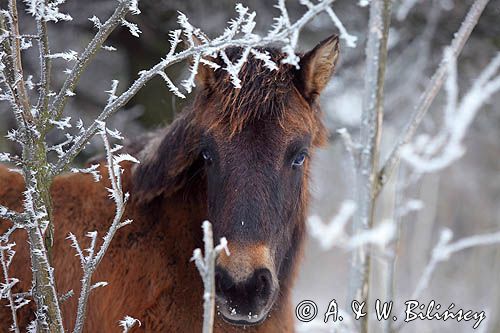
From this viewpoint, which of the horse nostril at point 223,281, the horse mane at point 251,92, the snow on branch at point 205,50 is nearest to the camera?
the snow on branch at point 205,50

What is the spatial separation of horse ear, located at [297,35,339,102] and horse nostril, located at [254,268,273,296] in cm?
106

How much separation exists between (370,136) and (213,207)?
40.8 inches

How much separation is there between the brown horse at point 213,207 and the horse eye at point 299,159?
14mm

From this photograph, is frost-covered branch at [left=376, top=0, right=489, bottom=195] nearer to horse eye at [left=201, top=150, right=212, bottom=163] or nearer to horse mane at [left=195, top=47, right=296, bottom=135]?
horse mane at [left=195, top=47, right=296, bottom=135]

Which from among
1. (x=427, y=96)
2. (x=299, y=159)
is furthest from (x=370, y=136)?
(x=299, y=159)

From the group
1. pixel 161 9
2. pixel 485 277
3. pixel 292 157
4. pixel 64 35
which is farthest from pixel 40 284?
pixel 485 277

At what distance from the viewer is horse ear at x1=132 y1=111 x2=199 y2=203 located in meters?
3.29

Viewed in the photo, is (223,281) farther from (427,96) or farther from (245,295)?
(427,96)

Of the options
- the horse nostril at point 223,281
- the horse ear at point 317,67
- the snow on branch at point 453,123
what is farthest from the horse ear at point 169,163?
the snow on branch at point 453,123

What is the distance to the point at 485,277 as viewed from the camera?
17.4 meters

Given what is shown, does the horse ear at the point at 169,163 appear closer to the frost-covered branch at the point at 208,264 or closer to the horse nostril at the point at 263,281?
the horse nostril at the point at 263,281

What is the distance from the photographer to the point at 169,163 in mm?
3367

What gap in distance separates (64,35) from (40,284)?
5981 mm

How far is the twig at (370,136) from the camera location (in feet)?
7.48
